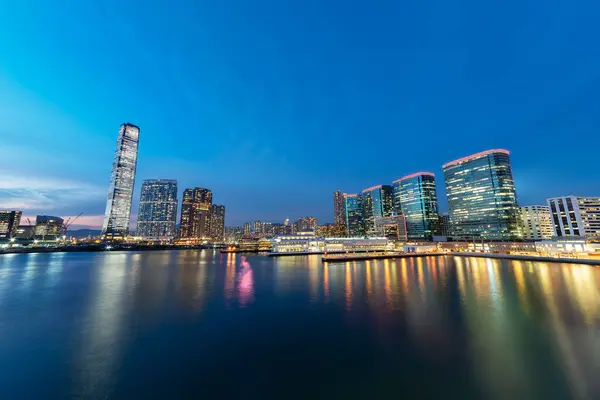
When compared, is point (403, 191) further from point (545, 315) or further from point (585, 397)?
point (585, 397)

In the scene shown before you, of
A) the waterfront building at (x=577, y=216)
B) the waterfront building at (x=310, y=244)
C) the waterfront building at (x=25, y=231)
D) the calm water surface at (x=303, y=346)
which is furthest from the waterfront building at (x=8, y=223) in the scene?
the waterfront building at (x=577, y=216)

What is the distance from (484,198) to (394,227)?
60.1 m

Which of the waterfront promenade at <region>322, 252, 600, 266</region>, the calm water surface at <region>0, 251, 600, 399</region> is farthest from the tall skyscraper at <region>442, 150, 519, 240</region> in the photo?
the calm water surface at <region>0, 251, 600, 399</region>

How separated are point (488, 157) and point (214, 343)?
161 metres

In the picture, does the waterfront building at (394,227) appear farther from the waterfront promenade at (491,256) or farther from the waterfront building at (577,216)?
the waterfront building at (577,216)

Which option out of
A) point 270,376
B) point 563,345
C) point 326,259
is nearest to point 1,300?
point 270,376

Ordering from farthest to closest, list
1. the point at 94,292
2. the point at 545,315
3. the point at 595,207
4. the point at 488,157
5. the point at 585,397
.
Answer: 1. the point at 488,157
2. the point at 595,207
3. the point at 94,292
4. the point at 545,315
5. the point at 585,397

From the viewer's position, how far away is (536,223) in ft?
456

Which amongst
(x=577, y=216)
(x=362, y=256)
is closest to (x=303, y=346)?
(x=362, y=256)

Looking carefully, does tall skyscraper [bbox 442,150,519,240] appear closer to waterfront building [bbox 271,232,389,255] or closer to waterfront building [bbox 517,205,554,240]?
waterfront building [bbox 517,205,554,240]

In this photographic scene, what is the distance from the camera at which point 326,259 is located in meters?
74.9

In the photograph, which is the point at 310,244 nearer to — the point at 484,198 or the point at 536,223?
the point at 484,198

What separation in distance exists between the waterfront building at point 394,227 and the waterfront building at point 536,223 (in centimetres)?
6323

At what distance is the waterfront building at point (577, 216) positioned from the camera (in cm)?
9525
